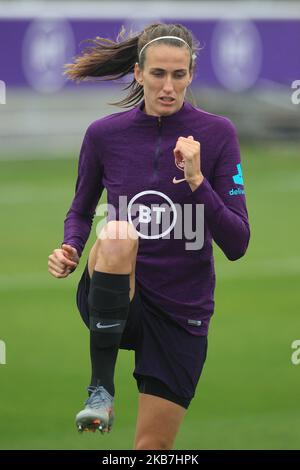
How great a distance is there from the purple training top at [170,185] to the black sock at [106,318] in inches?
11.0

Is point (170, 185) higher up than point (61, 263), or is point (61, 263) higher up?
point (170, 185)

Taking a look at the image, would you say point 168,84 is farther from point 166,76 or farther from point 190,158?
point 190,158

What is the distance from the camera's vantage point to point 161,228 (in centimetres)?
536

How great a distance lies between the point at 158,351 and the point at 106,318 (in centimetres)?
37

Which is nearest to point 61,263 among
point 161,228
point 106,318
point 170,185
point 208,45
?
point 106,318

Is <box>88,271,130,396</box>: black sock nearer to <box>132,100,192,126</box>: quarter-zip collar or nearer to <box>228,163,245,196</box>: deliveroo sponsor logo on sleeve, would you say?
<box>228,163,245,196</box>: deliveroo sponsor logo on sleeve

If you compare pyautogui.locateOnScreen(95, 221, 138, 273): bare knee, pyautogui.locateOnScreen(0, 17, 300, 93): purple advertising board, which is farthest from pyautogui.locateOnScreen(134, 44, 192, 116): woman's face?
pyautogui.locateOnScreen(0, 17, 300, 93): purple advertising board

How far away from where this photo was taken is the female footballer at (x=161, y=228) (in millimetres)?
5246

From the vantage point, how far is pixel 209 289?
5.50 m

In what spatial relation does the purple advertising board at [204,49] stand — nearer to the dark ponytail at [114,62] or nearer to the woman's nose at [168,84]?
the dark ponytail at [114,62]

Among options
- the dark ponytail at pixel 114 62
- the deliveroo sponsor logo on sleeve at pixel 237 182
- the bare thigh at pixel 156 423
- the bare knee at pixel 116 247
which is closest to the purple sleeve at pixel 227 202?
the deliveroo sponsor logo on sleeve at pixel 237 182

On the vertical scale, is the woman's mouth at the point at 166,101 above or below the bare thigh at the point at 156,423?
above

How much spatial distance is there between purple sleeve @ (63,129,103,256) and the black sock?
40 centimetres
